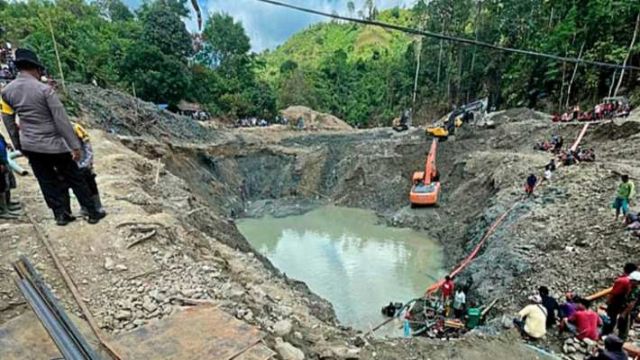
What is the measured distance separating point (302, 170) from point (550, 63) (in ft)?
59.5

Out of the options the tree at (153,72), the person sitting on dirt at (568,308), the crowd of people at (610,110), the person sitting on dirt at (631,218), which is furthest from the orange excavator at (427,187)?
the tree at (153,72)

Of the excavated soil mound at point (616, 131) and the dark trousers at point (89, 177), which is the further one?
the excavated soil mound at point (616, 131)

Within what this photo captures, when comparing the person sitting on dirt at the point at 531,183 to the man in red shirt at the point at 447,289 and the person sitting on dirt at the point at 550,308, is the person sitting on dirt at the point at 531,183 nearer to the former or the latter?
the man in red shirt at the point at 447,289

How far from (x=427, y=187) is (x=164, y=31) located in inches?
906

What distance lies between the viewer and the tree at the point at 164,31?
27.1 metres

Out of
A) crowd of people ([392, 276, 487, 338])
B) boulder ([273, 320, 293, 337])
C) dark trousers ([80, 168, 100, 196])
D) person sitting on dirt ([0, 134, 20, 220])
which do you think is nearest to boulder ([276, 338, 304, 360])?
boulder ([273, 320, 293, 337])

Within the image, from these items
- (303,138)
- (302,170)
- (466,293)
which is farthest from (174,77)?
(466,293)

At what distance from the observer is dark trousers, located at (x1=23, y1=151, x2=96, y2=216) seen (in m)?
3.72

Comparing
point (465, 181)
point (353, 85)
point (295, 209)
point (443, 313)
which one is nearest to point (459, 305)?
point (443, 313)

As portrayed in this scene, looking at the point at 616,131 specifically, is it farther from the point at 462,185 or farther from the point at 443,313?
the point at 443,313

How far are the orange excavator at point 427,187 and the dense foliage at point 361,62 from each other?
33.2ft

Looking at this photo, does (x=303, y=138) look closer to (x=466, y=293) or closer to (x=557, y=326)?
(x=466, y=293)

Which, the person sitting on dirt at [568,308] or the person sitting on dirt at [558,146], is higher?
the person sitting on dirt at [558,146]

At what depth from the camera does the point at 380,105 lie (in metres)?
42.8
